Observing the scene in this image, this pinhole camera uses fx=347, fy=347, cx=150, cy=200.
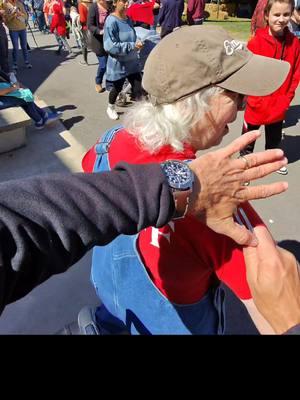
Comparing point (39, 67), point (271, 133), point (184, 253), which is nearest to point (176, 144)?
point (184, 253)

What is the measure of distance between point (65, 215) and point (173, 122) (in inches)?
29.8

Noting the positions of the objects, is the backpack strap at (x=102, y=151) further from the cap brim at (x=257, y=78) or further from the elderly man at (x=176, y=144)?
the cap brim at (x=257, y=78)

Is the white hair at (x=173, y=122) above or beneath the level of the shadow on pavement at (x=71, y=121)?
above

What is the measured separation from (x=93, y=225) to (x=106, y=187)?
9cm

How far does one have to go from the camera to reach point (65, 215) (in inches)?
29.4

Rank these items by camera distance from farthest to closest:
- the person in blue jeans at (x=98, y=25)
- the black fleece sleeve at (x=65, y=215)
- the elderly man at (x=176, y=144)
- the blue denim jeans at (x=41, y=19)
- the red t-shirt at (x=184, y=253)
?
1. the blue denim jeans at (x=41, y=19)
2. the person in blue jeans at (x=98, y=25)
3. the elderly man at (x=176, y=144)
4. the red t-shirt at (x=184, y=253)
5. the black fleece sleeve at (x=65, y=215)

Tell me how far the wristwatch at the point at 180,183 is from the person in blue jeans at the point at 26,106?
4.40m

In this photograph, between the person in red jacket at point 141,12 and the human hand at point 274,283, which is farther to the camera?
the person in red jacket at point 141,12

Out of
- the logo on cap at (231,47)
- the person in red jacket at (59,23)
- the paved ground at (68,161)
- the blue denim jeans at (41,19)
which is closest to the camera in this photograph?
the logo on cap at (231,47)

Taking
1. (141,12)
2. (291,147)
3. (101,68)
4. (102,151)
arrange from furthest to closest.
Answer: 1. (141,12)
2. (101,68)
3. (291,147)
4. (102,151)

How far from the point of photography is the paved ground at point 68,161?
2.47 meters

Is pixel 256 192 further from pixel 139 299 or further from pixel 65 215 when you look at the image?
pixel 139 299

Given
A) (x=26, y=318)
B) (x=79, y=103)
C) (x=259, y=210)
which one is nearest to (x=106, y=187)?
(x=26, y=318)

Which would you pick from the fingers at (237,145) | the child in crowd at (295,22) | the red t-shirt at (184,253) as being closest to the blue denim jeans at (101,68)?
the child in crowd at (295,22)
